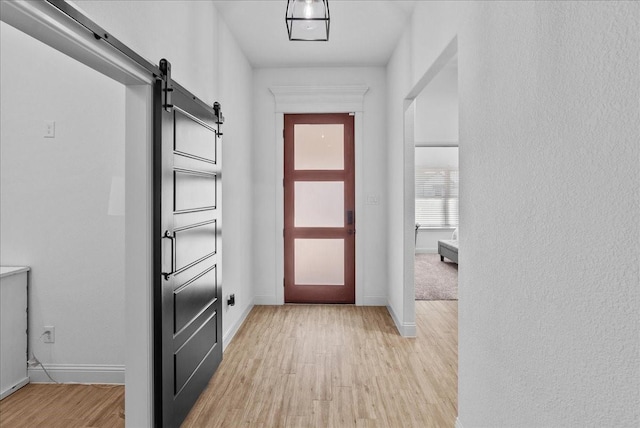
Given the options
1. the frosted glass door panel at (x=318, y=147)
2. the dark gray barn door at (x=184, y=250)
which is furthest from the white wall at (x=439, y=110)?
the dark gray barn door at (x=184, y=250)

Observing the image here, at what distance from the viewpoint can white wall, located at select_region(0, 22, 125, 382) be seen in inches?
→ 107

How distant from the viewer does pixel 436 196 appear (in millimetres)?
8820

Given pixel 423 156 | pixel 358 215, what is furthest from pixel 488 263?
pixel 423 156

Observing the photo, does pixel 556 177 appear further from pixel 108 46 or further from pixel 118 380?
pixel 118 380

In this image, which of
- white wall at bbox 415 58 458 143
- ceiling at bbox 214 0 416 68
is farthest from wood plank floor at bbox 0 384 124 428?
white wall at bbox 415 58 458 143

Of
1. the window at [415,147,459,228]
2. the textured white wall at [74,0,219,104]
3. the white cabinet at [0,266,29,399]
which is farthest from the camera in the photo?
the window at [415,147,459,228]

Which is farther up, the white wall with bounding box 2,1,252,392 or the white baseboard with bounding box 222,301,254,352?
the white wall with bounding box 2,1,252,392

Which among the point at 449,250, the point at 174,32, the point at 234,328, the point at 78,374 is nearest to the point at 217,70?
the point at 174,32

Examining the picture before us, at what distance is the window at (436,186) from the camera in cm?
863

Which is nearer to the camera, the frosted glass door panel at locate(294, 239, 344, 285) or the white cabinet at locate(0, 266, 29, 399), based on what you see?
the white cabinet at locate(0, 266, 29, 399)

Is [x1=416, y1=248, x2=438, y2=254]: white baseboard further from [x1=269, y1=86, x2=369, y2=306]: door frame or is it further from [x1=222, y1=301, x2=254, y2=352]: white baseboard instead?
[x1=222, y1=301, x2=254, y2=352]: white baseboard

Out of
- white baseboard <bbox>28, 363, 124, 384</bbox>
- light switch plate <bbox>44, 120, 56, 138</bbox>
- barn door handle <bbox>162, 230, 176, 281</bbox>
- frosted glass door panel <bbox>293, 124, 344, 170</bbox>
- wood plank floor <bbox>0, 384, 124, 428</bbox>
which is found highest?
frosted glass door panel <bbox>293, 124, 344, 170</bbox>

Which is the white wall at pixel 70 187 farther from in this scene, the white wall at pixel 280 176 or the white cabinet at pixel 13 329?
the white wall at pixel 280 176

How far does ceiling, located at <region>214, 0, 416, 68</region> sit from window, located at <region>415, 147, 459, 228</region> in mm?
4361
